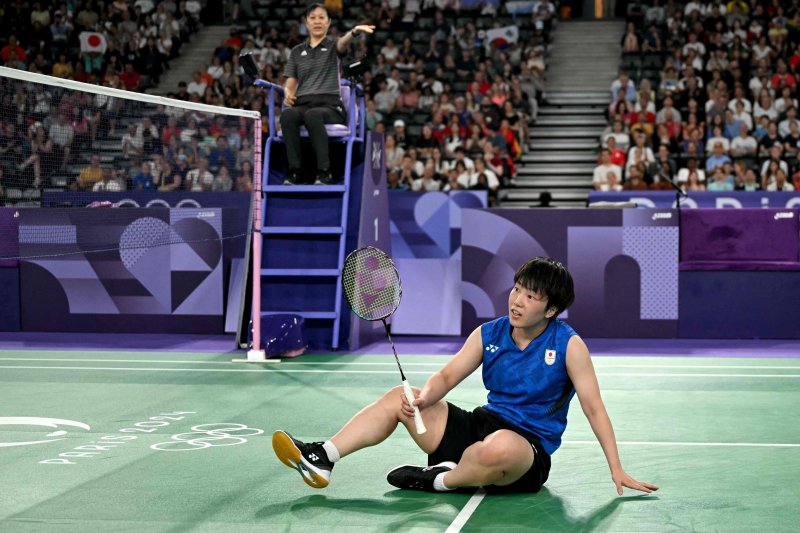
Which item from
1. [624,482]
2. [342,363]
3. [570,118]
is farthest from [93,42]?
[624,482]

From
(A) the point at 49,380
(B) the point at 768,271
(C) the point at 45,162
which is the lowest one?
(A) the point at 49,380

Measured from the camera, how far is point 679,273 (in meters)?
12.9

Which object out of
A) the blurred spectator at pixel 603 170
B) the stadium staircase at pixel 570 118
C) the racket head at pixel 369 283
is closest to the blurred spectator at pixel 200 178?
the stadium staircase at pixel 570 118

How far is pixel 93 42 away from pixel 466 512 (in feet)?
71.5

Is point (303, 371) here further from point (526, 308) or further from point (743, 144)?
point (743, 144)

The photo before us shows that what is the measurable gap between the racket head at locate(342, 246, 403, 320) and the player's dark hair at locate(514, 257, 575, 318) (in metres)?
0.93

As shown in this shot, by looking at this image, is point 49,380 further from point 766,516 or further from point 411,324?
point 766,516

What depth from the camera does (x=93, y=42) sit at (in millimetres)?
24906

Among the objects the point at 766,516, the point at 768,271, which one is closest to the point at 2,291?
the point at 768,271

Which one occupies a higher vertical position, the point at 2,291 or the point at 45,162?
→ the point at 45,162

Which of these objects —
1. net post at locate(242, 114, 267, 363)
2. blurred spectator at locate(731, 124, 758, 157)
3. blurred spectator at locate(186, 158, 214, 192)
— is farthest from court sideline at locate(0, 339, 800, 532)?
blurred spectator at locate(731, 124, 758, 157)

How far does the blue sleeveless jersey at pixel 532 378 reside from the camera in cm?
540

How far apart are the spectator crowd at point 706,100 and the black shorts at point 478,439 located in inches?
426

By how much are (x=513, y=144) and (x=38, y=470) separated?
14.3 metres
